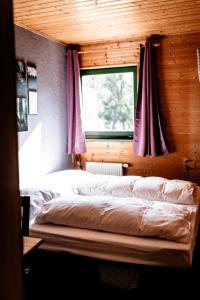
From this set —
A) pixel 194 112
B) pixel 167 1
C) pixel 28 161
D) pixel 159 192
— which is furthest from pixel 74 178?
pixel 167 1

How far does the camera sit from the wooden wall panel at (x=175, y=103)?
3.66 meters

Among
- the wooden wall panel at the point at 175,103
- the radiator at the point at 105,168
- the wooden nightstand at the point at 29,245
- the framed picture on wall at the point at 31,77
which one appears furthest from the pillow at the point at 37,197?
the wooden wall panel at the point at 175,103

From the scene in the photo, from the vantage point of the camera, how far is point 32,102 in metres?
3.37

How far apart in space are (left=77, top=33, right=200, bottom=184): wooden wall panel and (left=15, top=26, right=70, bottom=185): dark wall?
65cm

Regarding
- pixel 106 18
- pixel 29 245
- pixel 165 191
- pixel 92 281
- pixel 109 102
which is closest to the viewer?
pixel 29 245

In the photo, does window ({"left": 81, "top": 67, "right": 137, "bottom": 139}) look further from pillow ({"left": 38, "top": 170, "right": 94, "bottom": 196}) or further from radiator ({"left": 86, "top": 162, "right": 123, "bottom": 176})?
pillow ({"left": 38, "top": 170, "right": 94, "bottom": 196})

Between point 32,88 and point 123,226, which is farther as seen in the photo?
point 32,88

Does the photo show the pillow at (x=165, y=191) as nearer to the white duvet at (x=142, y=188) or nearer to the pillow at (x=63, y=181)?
the white duvet at (x=142, y=188)

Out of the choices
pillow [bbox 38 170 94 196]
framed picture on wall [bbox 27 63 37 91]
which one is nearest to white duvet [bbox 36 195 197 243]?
pillow [bbox 38 170 94 196]

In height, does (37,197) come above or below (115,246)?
above

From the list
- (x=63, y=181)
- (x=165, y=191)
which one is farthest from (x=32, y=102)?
(x=165, y=191)

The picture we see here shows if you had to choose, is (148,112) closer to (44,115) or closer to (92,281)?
(44,115)

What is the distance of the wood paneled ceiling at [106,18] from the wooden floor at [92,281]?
2111 millimetres

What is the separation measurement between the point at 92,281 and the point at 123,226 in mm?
468
